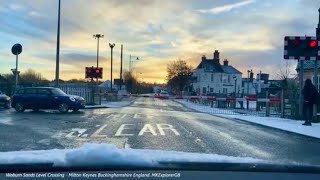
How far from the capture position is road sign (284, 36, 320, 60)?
811 inches

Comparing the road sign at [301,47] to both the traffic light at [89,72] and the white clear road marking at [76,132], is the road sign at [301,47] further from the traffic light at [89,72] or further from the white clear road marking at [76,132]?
the traffic light at [89,72]

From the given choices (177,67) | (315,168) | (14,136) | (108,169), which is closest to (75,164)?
(108,169)

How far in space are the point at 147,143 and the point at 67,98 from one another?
17081 mm

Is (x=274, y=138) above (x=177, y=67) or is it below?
below

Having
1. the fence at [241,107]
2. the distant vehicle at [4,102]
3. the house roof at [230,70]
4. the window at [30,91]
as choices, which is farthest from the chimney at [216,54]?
the window at [30,91]

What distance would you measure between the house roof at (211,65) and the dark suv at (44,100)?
87372 millimetres

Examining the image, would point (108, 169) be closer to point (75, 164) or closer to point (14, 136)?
point (75, 164)

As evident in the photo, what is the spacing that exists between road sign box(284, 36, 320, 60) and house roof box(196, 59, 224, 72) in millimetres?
94018

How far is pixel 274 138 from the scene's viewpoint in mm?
14539

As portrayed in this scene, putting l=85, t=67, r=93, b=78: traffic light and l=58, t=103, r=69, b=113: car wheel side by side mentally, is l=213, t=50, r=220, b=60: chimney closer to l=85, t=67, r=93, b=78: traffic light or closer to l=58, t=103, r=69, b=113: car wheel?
l=85, t=67, r=93, b=78: traffic light

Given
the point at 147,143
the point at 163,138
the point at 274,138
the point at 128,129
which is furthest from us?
the point at 128,129

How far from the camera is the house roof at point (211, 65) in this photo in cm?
11500

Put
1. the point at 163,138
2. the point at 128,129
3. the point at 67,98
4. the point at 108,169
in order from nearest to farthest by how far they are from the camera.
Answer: the point at 108,169 < the point at 163,138 < the point at 128,129 < the point at 67,98

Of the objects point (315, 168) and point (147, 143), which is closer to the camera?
point (315, 168)
